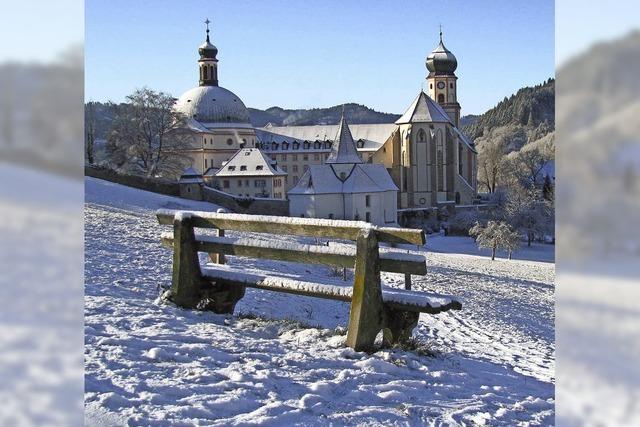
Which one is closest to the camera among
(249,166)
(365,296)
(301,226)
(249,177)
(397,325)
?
(365,296)

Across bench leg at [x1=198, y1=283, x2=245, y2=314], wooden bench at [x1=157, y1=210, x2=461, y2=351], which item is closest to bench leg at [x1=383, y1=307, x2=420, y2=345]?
wooden bench at [x1=157, y1=210, x2=461, y2=351]

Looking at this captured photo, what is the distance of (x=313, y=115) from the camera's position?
152 meters

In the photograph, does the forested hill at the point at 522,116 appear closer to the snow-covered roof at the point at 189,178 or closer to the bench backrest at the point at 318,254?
the snow-covered roof at the point at 189,178

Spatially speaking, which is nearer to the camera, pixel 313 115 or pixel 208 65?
pixel 208 65

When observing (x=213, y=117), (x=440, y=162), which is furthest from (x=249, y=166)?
(x=213, y=117)

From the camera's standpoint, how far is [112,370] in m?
4.39

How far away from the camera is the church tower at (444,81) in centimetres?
7738

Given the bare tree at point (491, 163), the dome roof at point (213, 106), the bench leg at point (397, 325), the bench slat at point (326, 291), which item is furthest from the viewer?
the bare tree at point (491, 163)

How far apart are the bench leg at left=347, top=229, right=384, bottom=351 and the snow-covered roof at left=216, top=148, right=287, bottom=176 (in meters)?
51.9

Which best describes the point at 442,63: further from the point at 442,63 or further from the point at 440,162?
the point at 440,162

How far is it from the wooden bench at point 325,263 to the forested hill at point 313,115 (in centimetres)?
12358

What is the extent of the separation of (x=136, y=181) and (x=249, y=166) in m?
19.6

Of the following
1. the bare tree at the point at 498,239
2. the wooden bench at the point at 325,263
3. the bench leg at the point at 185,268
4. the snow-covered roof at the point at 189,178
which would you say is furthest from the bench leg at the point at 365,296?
the snow-covered roof at the point at 189,178
